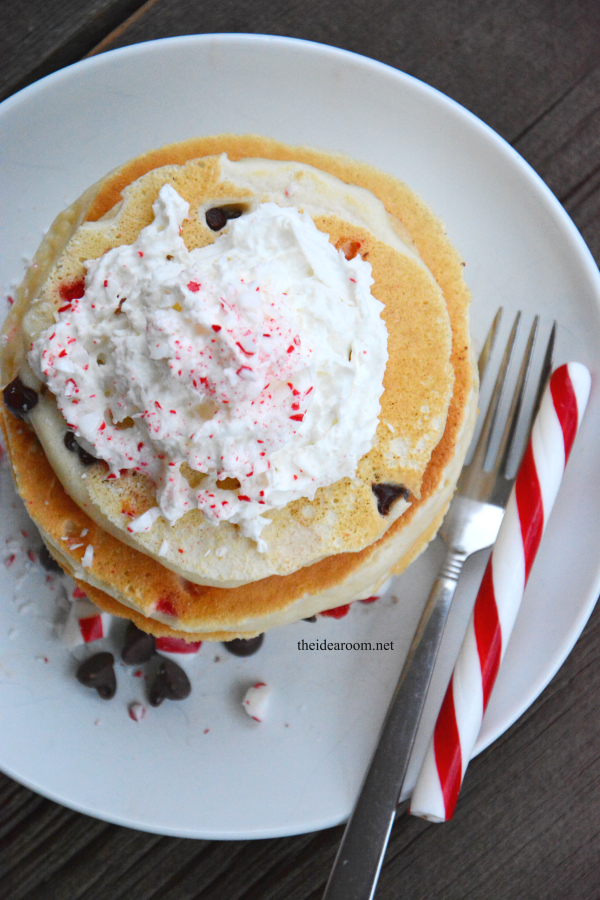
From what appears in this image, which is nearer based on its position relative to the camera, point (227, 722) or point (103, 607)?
point (103, 607)

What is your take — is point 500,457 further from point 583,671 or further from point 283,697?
point 283,697

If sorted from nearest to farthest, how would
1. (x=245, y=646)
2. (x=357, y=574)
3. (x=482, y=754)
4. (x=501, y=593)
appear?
(x=357, y=574) → (x=501, y=593) → (x=245, y=646) → (x=482, y=754)

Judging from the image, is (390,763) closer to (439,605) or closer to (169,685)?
(439,605)

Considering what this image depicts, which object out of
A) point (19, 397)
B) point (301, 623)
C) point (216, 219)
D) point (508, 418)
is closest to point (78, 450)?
point (19, 397)

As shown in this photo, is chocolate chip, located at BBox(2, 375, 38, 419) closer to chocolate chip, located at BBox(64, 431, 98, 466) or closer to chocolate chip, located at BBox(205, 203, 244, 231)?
chocolate chip, located at BBox(64, 431, 98, 466)

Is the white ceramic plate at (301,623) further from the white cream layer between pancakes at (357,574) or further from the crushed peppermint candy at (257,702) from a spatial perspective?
the white cream layer between pancakes at (357,574)

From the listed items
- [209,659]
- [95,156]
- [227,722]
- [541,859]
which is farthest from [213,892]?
[95,156]
